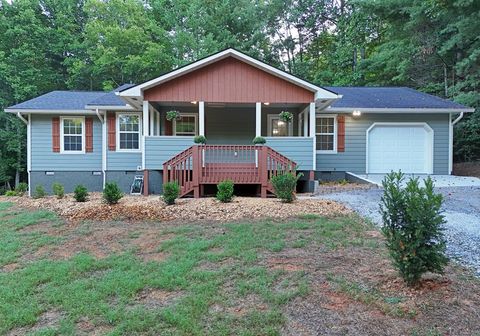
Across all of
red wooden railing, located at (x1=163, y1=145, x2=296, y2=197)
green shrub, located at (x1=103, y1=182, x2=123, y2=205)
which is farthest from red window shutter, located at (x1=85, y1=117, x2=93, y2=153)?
green shrub, located at (x1=103, y1=182, x2=123, y2=205)

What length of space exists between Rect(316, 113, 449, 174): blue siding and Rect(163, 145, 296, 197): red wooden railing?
350 centimetres

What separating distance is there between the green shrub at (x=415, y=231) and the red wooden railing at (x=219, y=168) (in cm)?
587

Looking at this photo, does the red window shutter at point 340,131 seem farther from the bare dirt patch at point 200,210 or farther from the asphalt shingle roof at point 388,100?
the bare dirt patch at point 200,210

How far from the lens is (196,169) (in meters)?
9.18

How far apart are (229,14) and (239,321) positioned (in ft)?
72.2

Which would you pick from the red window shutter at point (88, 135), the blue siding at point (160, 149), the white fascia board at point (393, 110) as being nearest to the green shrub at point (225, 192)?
the blue siding at point (160, 149)

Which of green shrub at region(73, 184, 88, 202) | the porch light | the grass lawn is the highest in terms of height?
the porch light

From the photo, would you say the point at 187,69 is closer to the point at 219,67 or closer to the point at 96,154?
the point at 219,67

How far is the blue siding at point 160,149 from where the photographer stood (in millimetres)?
10203

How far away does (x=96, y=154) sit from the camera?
40.7 ft

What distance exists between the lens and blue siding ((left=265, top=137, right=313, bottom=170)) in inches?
413

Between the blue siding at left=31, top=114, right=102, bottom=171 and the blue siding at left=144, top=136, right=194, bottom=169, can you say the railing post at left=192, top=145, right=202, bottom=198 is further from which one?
the blue siding at left=31, top=114, right=102, bottom=171

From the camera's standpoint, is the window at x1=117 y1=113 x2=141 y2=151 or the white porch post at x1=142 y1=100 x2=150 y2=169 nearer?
the white porch post at x1=142 y1=100 x2=150 y2=169

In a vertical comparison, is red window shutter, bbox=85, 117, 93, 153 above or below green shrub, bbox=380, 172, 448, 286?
above
